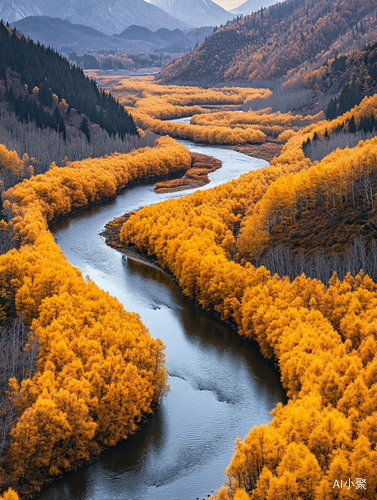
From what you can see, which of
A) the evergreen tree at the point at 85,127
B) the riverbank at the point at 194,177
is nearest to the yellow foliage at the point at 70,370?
the riverbank at the point at 194,177

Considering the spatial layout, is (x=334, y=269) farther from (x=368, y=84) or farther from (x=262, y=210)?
(x=368, y=84)

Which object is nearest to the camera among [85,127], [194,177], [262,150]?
[194,177]

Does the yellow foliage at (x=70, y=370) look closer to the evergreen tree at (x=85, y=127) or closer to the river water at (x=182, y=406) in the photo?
the river water at (x=182, y=406)

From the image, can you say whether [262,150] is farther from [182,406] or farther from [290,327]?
[182,406]

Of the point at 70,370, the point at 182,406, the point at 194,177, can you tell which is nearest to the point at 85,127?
the point at 194,177

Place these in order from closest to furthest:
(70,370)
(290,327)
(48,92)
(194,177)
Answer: (70,370), (290,327), (194,177), (48,92)

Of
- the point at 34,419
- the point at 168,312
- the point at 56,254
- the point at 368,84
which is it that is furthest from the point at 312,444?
the point at 368,84
